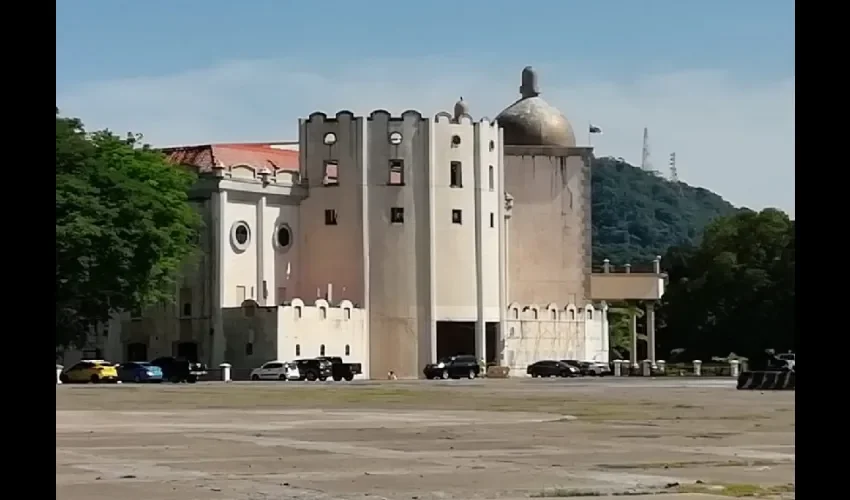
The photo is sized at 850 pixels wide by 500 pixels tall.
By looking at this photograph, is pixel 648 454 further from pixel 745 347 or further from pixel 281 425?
pixel 745 347

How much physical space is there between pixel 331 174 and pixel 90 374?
22.9 meters

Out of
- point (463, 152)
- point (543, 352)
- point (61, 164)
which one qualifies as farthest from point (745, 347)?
point (61, 164)

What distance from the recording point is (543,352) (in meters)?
92.6

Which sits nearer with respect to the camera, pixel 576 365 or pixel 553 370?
pixel 553 370

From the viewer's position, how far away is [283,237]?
88.4 m

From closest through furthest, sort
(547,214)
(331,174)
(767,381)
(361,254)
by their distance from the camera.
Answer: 1. (767,381)
2. (361,254)
3. (331,174)
4. (547,214)

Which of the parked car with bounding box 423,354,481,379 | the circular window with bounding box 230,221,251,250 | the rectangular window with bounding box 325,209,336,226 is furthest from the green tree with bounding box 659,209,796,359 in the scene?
the circular window with bounding box 230,221,251,250

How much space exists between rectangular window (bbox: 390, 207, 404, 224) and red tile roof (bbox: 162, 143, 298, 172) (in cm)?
800

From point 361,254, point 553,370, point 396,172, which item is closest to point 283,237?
point 361,254

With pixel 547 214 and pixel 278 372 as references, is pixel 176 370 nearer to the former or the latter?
pixel 278 372

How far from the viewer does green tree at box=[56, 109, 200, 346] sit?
71375 millimetres

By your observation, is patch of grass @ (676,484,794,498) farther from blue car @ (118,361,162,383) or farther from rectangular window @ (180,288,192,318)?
rectangular window @ (180,288,192,318)

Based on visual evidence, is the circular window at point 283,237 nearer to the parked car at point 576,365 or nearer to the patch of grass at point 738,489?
the parked car at point 576,365
